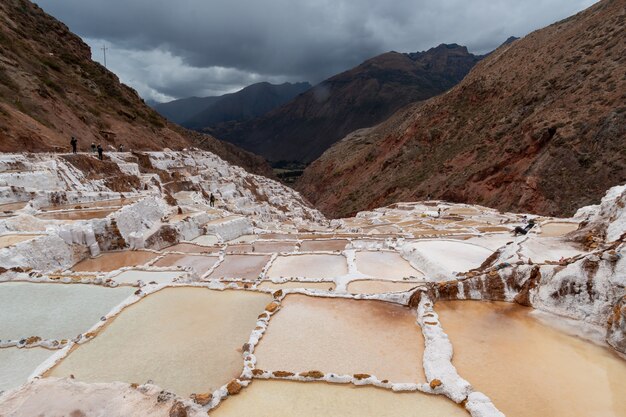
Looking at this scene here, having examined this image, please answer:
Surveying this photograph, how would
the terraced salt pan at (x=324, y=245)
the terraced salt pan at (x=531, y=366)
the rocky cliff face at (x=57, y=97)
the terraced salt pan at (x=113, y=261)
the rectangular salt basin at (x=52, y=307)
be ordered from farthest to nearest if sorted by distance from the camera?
1. the rocky cliff face at (x=57, y=97)
2. the terraced salt pan at (x=324, y=245)
3. the terraced salt pan at (x=113, y=261)
4. the rectangular salt basin at (x=52, y=307)
5. the terraced salt pan at (x=531, y=366)

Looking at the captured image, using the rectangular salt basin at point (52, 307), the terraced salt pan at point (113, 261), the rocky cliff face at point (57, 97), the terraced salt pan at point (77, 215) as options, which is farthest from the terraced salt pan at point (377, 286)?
the rocky cliff face at point (57, 97)

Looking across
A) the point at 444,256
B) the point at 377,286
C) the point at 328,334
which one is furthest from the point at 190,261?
the point at 444,256

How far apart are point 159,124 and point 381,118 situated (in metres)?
109

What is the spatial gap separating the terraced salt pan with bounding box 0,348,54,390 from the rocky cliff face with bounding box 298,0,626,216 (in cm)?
3460

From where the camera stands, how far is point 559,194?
31.1m

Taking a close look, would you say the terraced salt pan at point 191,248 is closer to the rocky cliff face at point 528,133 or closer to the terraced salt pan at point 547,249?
the terraced salt pan at point 547,249

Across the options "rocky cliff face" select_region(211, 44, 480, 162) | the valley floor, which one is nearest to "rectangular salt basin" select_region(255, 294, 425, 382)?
the valley floor

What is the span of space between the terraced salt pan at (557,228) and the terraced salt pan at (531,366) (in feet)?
25.6

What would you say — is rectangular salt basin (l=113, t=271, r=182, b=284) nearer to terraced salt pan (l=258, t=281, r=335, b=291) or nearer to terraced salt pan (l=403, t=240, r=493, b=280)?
terraced salt pan (l=258, t=281, r=335, b=291)

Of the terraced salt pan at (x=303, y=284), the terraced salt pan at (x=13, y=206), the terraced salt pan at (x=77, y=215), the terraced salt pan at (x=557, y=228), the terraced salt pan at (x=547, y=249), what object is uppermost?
the terraced salt pan at (x=557, y=228)

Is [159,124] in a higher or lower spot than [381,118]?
lower

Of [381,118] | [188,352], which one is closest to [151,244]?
[188,352]

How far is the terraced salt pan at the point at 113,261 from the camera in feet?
45.3

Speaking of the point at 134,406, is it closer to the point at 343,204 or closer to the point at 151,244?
the point at 151,244
